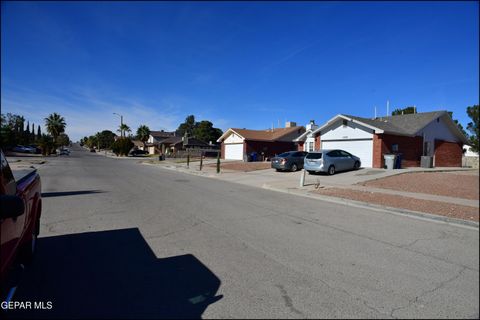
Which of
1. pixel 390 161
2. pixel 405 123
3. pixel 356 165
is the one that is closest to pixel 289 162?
pixel 356 165

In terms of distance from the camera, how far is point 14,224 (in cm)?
298

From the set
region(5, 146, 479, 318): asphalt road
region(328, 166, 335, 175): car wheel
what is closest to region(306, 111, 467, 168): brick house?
region(328, 166, 335, 175): car wheel

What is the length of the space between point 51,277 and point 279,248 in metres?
3.38

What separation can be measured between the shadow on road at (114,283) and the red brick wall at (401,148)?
1972cm

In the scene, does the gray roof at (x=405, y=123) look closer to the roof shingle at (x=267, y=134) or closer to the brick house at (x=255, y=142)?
the roof shingle at (x=267, y=134)

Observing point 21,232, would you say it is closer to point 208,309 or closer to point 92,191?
point 208,309

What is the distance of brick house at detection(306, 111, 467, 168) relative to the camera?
2172 centimetres

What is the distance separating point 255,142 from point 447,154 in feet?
65.3

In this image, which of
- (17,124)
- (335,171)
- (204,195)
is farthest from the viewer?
(17,124)

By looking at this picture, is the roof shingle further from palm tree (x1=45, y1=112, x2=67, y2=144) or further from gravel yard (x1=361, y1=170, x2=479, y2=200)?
palm tree (x1=45, y1=112, x2=67, y2=144)

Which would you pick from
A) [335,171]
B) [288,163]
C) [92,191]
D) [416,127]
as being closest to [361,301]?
[92,191]

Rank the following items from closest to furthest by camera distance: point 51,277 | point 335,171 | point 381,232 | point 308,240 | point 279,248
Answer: point 51,277
point 279,248
point 308,240
point 381,232
point 335,171

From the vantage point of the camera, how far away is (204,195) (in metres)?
11.3

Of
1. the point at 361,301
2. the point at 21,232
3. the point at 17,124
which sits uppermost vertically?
the point at 17,124
